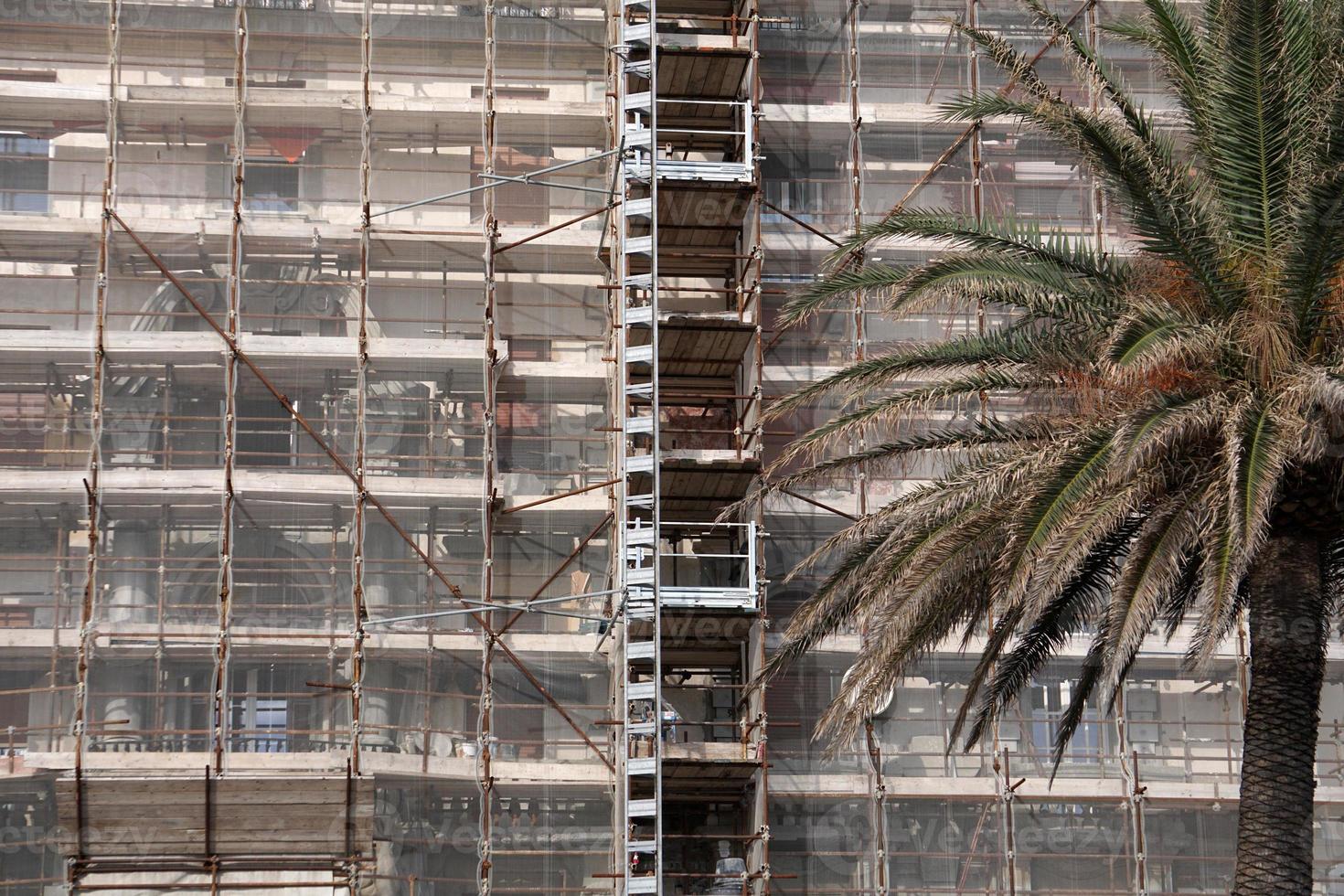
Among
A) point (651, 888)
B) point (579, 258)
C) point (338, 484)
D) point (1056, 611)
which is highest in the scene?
point (579, 258)

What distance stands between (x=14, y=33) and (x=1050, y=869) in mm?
15071

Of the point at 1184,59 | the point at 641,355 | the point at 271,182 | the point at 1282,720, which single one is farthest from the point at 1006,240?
the point at 271,182

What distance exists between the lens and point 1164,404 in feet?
50.3

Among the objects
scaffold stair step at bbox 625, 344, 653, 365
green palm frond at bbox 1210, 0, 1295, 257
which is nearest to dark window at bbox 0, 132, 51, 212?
scaffold stair step at bbox 625, 344, 653, 365

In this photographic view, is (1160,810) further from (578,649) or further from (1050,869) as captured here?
(578,649)

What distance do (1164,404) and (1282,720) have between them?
2.59 meters

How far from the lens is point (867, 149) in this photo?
24016 millimetres

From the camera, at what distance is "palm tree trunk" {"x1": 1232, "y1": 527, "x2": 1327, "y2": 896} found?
50.1 ft

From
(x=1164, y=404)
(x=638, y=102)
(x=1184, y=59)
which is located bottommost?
(x=1164, y=404)

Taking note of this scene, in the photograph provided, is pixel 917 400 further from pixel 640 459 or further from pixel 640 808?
pixel 640 808

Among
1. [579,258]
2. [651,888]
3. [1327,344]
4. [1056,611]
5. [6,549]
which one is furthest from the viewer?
[579,258]

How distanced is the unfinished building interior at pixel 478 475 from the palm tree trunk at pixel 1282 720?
504cm

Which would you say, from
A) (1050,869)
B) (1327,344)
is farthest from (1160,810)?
(1327,344)

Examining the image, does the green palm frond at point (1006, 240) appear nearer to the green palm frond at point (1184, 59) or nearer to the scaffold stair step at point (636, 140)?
the green palm frond at point (1184, 59)
